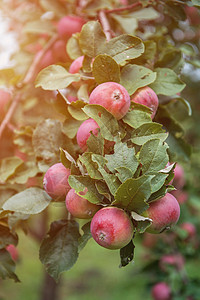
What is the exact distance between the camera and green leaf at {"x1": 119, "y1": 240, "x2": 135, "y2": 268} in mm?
685

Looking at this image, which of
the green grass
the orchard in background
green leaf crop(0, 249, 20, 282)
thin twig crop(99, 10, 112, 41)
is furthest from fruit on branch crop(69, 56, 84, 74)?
the green grass

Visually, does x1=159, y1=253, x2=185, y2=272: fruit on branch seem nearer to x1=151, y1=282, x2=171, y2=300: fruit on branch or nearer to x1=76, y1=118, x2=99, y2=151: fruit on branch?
x1=151, y1=282, x2=171, y2=300: fruit on branch

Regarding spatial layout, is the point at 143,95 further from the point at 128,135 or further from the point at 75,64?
the point at 75,64

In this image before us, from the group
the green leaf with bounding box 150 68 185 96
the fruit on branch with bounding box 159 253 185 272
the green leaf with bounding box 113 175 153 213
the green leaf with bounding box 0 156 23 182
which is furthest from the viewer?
the fruit on branch with bounding box 159 253 185 272

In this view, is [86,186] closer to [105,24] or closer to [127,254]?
[127,254]

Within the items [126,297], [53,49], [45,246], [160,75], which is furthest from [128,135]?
[126,297]

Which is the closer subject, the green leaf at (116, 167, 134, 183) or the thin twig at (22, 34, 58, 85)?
the green leaf at (116, 167, 134, 183)

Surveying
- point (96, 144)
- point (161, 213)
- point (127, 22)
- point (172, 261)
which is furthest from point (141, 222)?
point (172, 261)

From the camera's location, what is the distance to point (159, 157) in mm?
661

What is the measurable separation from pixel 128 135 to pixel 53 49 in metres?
0.66

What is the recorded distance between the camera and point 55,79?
836mm

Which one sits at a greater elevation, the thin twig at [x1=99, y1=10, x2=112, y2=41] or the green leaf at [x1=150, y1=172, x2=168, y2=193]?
the thin twig at [x1=99, y1=10, x2=112, y2=41]

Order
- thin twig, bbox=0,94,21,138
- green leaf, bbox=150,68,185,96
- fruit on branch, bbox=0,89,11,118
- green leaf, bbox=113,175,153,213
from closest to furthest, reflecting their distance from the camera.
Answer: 1. green leaf, bbox=113,175,153,213
2. green leaf, bbox=150,68,185,96
3. thin twig, bbox=0,94,21,138
4. fruit on branch, bbox=0,89,11,118

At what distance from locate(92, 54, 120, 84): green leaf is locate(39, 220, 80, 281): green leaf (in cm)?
36
